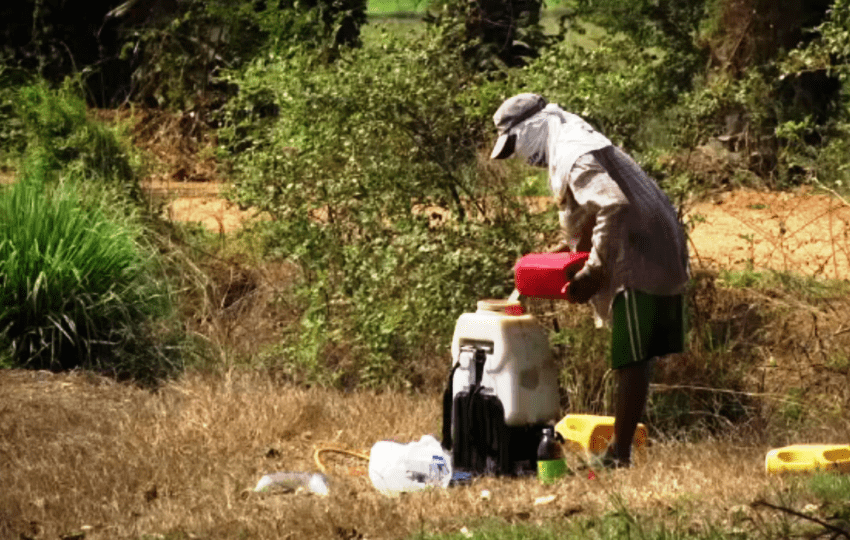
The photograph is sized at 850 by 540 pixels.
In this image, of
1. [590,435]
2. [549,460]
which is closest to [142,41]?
[590,435]

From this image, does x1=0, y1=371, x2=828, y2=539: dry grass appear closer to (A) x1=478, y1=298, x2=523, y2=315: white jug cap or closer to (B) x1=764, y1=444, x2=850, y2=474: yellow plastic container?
(B) x1=764, y1=444, x2=850, y2=474: yellow plastic container

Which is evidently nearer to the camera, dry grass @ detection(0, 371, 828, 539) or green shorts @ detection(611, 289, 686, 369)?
dry grass @ detection(0, 371, 828, 539)

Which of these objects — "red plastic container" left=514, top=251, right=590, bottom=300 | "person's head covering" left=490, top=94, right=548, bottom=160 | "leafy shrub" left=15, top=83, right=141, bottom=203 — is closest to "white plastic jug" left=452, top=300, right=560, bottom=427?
"red plastic container" left=514, top=251, right=590, bottom=300

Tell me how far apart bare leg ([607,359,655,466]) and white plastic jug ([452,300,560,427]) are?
1.00 ft

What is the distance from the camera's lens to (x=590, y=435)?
9258mm

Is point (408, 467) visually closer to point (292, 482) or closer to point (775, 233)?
point (292, 482)

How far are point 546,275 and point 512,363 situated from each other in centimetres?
44

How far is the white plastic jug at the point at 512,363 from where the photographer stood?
28.8ft

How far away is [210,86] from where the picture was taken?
64.5 feet

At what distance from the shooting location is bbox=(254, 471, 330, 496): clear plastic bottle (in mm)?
8641

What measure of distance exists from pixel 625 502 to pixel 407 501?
3.33 ft

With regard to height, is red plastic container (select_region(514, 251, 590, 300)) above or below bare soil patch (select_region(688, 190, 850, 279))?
above

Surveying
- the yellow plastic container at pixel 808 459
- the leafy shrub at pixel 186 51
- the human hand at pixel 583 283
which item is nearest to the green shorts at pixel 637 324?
the human hand at pixel 583 283

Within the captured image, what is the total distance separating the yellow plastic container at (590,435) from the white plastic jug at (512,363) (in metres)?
0.38
